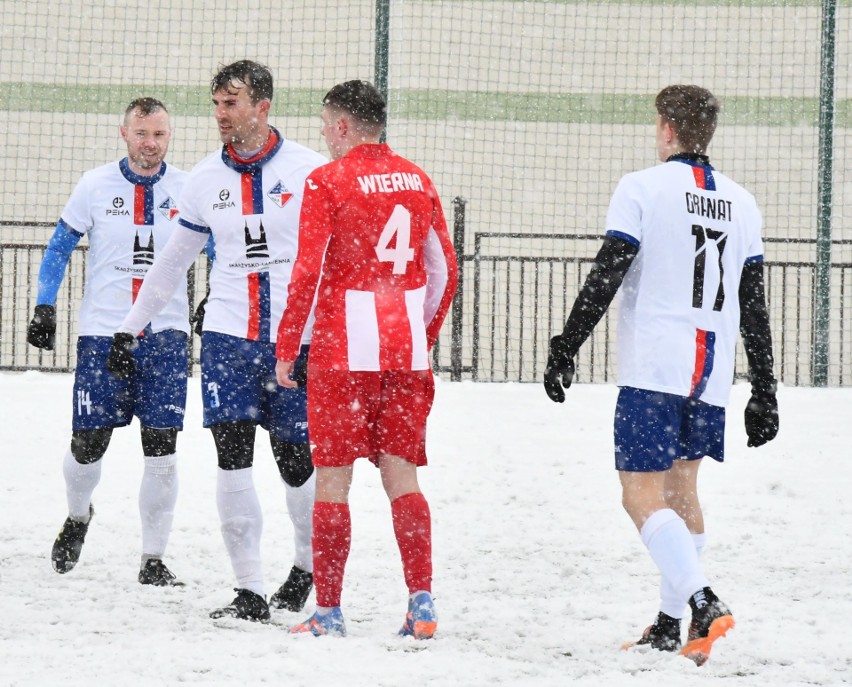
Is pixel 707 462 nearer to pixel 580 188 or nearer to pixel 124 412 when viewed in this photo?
pixel 124 412

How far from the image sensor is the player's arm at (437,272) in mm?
3797

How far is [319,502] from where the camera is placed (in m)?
3.62

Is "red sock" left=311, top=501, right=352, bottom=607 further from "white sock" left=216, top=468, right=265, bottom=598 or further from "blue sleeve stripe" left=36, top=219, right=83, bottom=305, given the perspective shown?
"blue sleeve stripe" left=36, top=219, right=83, bottom=305

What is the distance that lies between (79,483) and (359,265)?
187 centimetres

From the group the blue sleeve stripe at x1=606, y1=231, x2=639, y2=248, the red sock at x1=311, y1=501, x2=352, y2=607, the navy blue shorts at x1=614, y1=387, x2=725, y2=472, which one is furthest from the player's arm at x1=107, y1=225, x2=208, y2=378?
the navy blue shorts at x1=614, y1=387, x2=725, y2=472

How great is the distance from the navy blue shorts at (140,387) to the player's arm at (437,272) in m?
1.27

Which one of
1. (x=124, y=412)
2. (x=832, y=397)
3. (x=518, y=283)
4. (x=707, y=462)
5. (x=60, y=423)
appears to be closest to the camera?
(x=124, y=412)

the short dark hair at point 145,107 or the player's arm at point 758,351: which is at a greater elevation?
the short dark hair at point 145,107

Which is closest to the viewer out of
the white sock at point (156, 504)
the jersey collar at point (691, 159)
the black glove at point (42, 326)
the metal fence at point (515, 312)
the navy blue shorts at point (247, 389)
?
the jersey collar at point (691, 159)

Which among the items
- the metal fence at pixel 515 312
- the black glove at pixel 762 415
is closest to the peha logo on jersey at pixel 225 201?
the black glove at pixel 762 415

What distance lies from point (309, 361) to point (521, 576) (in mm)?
1629

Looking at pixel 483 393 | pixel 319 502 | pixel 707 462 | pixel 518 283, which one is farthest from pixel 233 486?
pixel 518 283

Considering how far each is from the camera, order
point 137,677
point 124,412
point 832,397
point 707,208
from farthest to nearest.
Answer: point 832,397 → point 124,412 → point 707,208 → point 137,677

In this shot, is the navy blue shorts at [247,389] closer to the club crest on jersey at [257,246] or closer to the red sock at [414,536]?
the club crest on jersey at [257,246]
